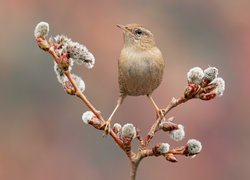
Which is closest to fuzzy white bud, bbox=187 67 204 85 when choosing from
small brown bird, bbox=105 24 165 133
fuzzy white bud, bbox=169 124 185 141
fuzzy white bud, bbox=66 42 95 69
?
fuzzy white bud, bbox=169 124 185 141

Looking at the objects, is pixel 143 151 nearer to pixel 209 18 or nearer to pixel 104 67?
pixel 104 67

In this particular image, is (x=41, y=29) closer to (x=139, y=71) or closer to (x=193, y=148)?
(x=193, y=148)

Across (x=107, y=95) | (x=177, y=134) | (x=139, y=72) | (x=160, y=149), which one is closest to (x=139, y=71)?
(x=139, y=72)

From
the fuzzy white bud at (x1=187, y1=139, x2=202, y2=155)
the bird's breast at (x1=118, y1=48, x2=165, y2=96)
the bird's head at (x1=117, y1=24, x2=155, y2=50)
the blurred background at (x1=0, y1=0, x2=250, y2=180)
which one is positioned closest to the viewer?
the fuzzy white bud at (x1=187, y1=139, x2=202, y2=155)

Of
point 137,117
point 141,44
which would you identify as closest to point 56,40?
point 141,44

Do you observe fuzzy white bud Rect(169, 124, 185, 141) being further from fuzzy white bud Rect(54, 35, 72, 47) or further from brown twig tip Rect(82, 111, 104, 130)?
fuzzy white bud Rect(54, 35, 72, 47)

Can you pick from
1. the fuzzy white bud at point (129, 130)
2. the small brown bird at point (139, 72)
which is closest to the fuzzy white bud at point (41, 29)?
the fuzzy white bud at point (129, 130)
